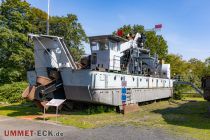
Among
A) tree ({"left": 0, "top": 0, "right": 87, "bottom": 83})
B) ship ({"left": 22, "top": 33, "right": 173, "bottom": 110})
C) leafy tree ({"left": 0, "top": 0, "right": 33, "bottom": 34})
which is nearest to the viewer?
ship ({"left": 22, "top": 33, "right": 173, "bottom": 110})

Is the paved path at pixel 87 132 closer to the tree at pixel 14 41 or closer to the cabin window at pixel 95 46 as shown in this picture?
the cabin window at pixel 95 46

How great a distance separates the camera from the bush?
1119 inches

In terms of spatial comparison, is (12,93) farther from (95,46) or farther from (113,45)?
(113,45)

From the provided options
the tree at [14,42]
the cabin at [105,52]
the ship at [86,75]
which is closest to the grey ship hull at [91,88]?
the ship at [86,75]

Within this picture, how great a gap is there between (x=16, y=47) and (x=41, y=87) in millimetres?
14323

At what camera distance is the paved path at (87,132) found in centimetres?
1149

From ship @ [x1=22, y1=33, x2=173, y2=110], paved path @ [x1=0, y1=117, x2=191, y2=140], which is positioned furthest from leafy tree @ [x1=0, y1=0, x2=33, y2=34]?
paved path @ [x1=0, y1=117, x2=191, y2=140]

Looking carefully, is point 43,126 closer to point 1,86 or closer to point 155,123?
point 155,123

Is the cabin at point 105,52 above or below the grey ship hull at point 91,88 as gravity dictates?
above

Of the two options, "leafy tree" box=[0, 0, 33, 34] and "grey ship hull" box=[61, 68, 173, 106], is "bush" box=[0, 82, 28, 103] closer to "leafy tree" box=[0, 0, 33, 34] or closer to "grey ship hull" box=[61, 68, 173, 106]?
"leafy tree" box=[0, 0, 33, 34]

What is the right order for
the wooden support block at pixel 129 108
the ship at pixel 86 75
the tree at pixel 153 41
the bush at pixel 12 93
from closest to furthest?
the ship at pixel 86 75, the wooden support block at pixel 129 108, the bush at pixel 12 93, the tree at pixel 153 41

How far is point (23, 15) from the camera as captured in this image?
116ft

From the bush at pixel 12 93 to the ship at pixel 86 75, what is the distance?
6.68m

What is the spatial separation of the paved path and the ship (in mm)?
4769
